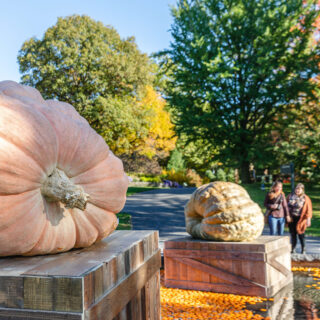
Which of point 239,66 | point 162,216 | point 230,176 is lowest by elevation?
point 162,216

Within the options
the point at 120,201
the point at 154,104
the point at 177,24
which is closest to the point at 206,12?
the point at 177,24

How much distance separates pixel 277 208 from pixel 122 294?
261 inches

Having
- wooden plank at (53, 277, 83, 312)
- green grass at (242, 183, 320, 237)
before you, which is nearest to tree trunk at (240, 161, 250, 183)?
green grass at (242, 183, 320, 237)

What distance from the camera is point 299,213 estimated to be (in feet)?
25.4

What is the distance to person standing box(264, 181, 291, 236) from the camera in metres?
7.73

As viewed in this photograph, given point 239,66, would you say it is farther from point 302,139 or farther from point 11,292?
point 11,292

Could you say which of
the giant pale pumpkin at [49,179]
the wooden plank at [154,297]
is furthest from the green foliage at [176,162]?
the giant pale pumpkin at [49,179]

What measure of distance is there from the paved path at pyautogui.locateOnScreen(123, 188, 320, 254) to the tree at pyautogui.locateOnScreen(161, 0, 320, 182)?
4.82 m

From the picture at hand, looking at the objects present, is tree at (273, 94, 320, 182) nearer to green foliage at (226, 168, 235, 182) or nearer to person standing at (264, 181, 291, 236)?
person standing at (264, 181, 291, 236)

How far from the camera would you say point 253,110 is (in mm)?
21844

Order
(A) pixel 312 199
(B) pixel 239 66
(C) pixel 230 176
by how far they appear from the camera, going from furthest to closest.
→ (C) pixel 230 176 → (B) pixel 239 66 → (A) pixel 312 199

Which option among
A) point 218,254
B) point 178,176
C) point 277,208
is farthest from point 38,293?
point 178,176

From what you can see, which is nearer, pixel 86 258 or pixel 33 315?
pixel 33 315

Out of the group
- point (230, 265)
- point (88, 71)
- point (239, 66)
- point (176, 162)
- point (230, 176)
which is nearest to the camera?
point (230, 265)
